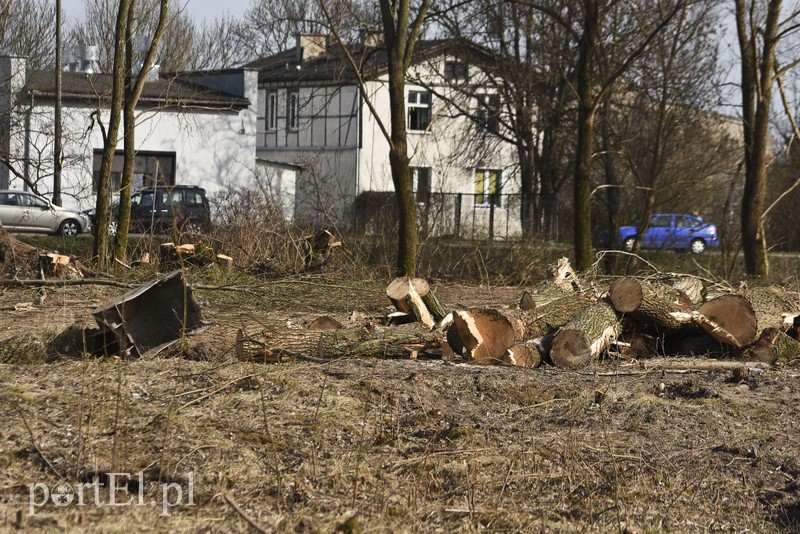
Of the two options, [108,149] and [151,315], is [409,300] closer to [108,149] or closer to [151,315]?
[151,315]

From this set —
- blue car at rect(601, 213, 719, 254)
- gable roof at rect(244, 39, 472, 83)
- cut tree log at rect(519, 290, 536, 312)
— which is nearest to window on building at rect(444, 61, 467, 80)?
gable roof at rect(244, 39, 472, 83)

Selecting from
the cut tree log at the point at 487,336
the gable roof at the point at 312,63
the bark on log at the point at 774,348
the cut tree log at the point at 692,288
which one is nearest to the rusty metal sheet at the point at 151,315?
the cut tree log at the point at 487,336

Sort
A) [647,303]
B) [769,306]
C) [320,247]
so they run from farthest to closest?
[320,247]
[769,306]
[647,303]

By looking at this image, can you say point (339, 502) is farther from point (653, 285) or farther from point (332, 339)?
point (653, 285)

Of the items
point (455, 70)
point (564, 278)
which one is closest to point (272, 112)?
point (455, 70)

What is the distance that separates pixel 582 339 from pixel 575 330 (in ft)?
0.32

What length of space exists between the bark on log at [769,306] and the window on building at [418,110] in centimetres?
2999

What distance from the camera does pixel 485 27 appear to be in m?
24.0

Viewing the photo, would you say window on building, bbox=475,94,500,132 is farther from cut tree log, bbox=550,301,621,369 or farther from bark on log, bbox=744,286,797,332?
cut tree log, bbox=550,301,621,369

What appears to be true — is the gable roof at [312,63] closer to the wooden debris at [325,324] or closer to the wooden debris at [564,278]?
the wooden debris at [564,278]

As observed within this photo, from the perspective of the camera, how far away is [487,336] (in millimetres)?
8305

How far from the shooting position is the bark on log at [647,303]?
29.3 feet

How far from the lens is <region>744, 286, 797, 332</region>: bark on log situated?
378 inches

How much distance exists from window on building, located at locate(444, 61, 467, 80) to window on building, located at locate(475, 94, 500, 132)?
90 centimetres
